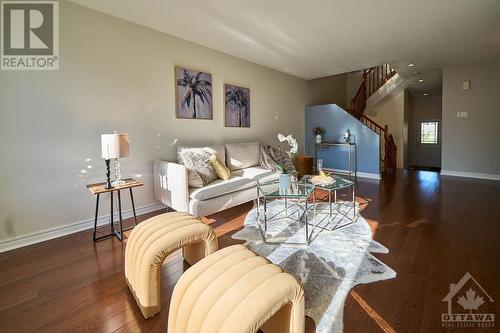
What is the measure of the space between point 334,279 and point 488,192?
4155 mm

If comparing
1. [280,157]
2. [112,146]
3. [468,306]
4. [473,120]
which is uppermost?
[473,120]

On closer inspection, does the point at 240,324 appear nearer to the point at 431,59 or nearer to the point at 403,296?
the point at 403,296

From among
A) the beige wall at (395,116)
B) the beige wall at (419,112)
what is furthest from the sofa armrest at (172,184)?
the beige wall at (419,112)

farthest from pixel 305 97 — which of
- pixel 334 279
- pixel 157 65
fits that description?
pixel 334 279

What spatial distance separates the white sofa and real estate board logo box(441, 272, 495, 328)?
2.32 m

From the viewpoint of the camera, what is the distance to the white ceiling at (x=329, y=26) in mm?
2713

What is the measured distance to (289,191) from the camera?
2.57 m

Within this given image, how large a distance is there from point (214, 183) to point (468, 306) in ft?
8.46

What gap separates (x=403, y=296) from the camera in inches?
62.1

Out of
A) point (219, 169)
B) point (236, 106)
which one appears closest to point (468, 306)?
point (219, 169)

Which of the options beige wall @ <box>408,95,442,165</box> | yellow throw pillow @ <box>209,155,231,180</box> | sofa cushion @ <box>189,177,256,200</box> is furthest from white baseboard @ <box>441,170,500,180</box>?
yellow throw pillow @ <box>209,155,231,180</box>

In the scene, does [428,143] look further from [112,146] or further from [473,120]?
[112,146]

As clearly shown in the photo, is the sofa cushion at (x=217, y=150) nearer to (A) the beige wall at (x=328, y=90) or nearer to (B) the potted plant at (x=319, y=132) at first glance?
(B) the potted plant at (x=319, y=132)

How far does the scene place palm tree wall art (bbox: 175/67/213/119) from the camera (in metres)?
3.59
